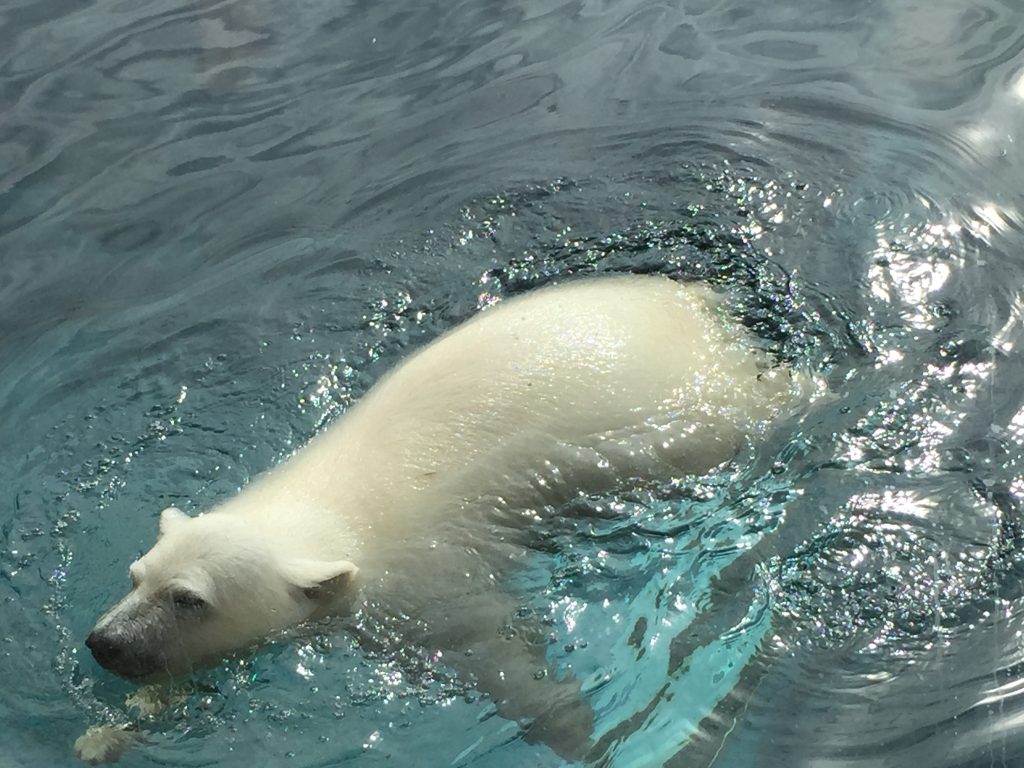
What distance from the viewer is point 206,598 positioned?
12.1 feet

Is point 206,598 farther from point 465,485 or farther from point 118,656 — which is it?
point 465,485

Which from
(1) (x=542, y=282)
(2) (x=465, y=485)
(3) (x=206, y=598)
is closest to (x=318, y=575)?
(3) (x=206, y=598)

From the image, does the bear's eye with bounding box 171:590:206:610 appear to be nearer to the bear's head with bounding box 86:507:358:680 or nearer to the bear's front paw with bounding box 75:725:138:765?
the bear's head with bounding box 86:507:358:680

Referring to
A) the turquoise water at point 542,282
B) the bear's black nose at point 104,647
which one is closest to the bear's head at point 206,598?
the bear's black nose at point 104,647

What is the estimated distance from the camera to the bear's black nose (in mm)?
3600

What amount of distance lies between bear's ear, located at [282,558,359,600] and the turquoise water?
17cm

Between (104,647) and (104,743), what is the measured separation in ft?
0.99

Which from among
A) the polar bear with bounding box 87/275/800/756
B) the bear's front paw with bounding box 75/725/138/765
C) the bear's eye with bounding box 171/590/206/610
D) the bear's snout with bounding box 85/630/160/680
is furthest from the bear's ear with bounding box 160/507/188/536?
the bear's front paw with bounding box 75/725/138/765

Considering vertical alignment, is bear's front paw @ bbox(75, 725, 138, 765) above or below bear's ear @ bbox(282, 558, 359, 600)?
below

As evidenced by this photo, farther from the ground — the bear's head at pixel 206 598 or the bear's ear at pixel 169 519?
the bear's ear at pixel 169 519

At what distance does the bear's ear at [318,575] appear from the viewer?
3.73 meters

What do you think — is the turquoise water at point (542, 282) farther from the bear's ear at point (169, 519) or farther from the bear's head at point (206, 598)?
the bear's ear at point (169, 519)

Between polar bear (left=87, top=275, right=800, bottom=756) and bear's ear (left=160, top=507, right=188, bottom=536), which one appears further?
bear's ear (left=160, top=507, right=188, bottom=536)

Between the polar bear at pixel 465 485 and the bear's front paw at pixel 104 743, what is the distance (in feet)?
0.58
